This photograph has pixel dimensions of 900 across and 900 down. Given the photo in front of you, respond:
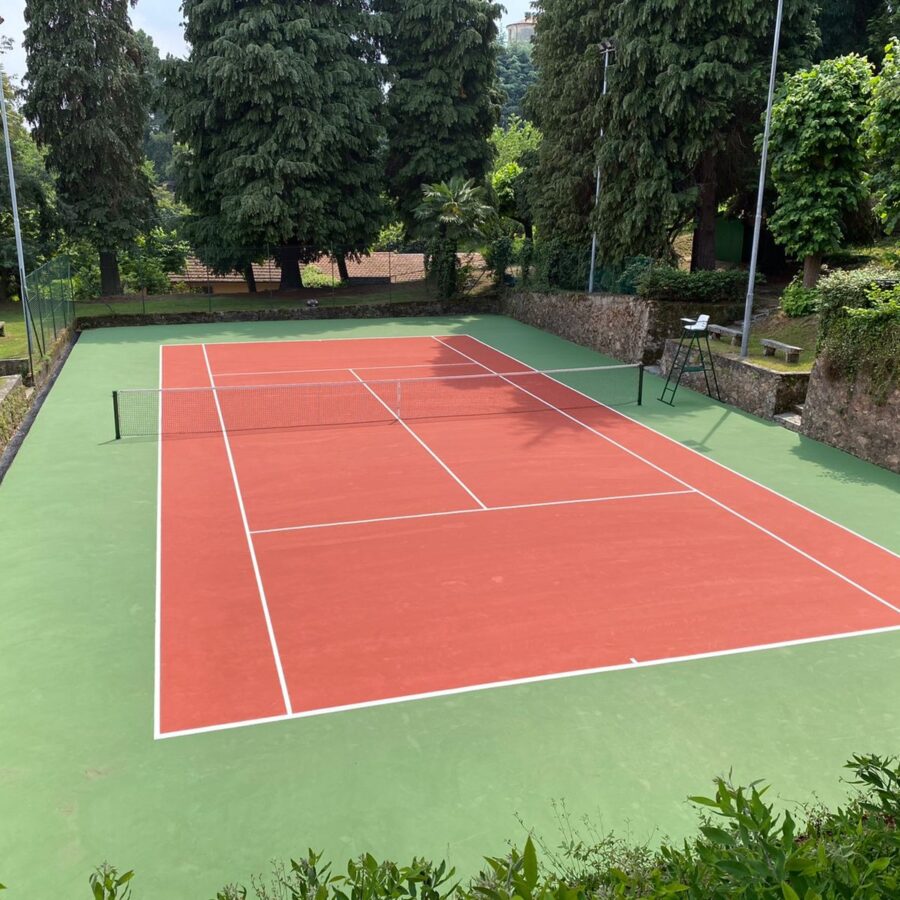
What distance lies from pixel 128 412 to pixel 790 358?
13.5 m

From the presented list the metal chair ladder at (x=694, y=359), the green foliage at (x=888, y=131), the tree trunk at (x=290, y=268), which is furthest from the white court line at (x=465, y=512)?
the tree trunk at (x=290, y=268)

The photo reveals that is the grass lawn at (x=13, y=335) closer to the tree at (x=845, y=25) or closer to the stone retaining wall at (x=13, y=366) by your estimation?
the stone retaining wall at (x=13, y=366)

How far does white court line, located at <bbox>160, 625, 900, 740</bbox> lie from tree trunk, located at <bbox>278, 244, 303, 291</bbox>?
28084 mm

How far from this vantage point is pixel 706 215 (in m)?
26.0

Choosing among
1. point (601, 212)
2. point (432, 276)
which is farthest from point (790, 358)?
point (432, 276)

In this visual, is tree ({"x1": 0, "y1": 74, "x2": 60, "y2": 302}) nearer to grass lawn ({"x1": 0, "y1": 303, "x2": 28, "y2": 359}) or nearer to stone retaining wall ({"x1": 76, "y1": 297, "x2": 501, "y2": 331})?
grass lawn ({"x1": 0, "y1": 303, "x2": 28, "y2": 359})

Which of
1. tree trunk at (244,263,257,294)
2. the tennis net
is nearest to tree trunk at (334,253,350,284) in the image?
tree trunk at (244,263,257,294)

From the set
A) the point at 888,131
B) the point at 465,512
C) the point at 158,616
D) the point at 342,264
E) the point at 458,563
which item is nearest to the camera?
the point at 158,616

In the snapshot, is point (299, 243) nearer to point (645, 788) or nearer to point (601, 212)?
point (601, 212)

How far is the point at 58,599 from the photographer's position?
9.95m

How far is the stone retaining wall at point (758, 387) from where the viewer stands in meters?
18.0

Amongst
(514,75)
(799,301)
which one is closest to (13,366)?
(799,301)

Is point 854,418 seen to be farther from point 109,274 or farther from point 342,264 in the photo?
point 109,274

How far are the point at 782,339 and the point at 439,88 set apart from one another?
1776cm
